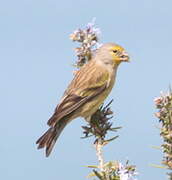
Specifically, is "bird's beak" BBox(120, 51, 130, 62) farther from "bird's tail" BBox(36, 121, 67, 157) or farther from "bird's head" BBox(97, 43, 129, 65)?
"bird's tail" BBox(36, 121, 67, 157)

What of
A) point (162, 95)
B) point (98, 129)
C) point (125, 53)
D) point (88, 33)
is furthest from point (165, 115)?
point (125, 53)

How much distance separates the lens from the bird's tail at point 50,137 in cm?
395

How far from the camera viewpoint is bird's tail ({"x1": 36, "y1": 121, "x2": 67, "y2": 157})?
3.95m

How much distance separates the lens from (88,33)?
3.25 m

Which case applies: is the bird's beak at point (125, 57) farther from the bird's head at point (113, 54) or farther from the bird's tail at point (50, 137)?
the bird's tail at point (50, 137)

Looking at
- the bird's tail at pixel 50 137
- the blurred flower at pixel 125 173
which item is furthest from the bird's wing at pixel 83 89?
the blurred flower at pixel 125 173

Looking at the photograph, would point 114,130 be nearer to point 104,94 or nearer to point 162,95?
point 162,95

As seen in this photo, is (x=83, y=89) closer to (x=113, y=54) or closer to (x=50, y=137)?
(x=113, y=54)

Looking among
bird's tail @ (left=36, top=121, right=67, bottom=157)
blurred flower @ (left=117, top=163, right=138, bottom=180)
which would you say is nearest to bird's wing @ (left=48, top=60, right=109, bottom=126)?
bird's tail @ (left=36, top=121, right=67, bottom=157)

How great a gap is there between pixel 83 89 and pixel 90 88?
0.77 ft

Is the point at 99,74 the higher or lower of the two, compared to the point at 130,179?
higher

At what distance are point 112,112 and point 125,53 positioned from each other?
2.41 metres

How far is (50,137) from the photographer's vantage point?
432 cm

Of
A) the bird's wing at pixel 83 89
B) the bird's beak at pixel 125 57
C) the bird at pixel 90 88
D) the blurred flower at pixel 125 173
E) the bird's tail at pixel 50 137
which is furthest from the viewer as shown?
the bird's beak at pixel 125 57
